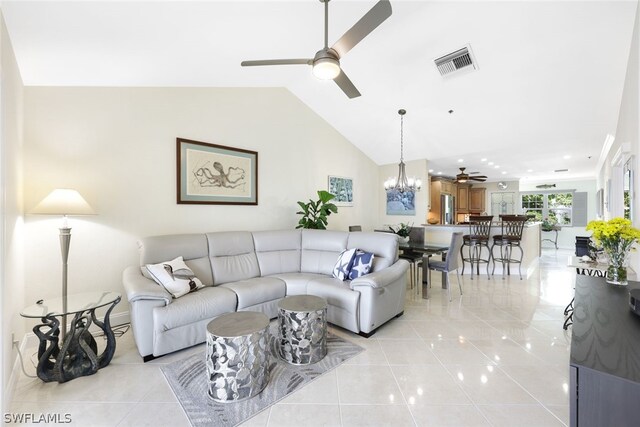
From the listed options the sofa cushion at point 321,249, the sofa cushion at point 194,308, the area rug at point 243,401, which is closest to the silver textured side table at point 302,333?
the area rug at point 243,401

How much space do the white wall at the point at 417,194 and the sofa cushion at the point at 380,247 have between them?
3190 millimetres

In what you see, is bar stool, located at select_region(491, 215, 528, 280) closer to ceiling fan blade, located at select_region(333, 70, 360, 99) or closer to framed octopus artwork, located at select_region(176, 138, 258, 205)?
ceiling fan blade, located at select_region(333, 70, 360, 99)

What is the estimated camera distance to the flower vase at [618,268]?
189 cm

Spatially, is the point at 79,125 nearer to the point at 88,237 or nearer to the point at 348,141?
the point at 88,237

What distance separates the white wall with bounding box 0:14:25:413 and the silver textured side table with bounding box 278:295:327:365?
176 cm

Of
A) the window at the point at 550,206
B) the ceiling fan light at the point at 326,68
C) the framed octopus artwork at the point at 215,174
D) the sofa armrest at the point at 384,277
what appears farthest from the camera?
the window at the point at 550,206

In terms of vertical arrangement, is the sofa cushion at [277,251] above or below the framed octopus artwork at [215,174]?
below

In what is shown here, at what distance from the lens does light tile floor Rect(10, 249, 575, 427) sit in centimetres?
174

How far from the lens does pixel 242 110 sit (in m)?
4.12

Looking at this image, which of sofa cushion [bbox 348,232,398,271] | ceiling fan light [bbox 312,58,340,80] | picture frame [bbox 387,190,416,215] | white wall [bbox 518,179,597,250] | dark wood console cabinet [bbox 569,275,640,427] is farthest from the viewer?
white wall [bbox 518,179,597,250]

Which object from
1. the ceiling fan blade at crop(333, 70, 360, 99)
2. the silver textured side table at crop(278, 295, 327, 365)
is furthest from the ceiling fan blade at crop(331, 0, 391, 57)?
the silver textured side table at crop(278, 295, 327, 365)

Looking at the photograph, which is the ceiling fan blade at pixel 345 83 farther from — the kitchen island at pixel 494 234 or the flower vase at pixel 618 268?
the kitchen island at pixel 494 234

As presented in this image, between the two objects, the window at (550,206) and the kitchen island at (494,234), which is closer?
the kitchen island at (494,234)

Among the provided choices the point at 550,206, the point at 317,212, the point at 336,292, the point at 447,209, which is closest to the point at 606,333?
the point at 336,292
